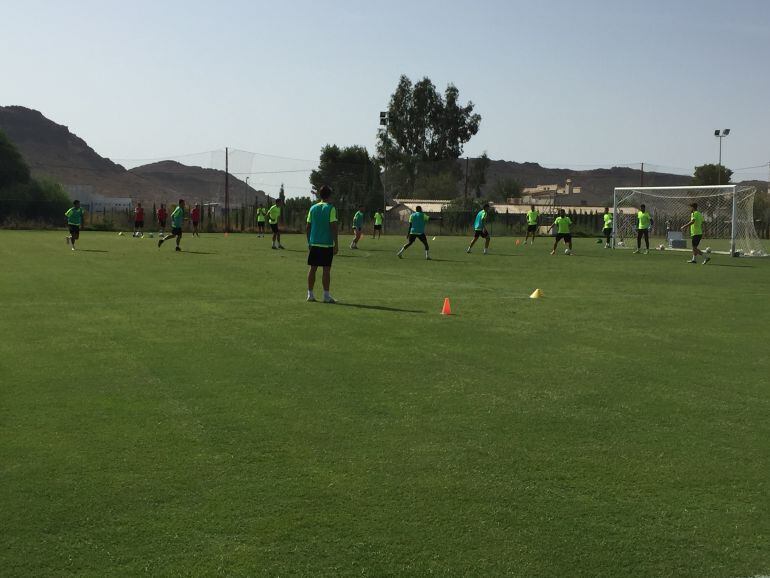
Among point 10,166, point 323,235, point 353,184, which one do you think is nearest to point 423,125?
point 353,184

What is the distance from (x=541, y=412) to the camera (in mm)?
6418

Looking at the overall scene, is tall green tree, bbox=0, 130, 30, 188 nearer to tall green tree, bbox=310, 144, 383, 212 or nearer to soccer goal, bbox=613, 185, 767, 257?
tall green tree, bbox=310, 144, 383, 212

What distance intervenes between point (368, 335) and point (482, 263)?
50.4 feet

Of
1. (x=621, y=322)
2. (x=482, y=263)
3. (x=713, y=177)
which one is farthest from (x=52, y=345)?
(x=713, y=177)

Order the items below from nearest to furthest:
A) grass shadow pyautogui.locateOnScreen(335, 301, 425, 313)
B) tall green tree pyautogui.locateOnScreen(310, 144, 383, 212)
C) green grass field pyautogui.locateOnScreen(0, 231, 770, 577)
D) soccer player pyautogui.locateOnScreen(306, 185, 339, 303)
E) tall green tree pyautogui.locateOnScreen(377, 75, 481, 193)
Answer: green grass field pyautogui.locateOnScreen(0, 231, 770, 577), grass shadow pyautogui.locateOnScreen(335, 301, 425, 313), soccer player pyautogui.locateOnScreen(306, 185, 339, 303), tall green tree pyautogui.locateOnScreen(310, 144, 383, 212), tall green tree pyautogui.locateOnScreen(377, 75, 481, 193)

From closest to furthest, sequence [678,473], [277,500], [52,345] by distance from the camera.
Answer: [277,500] → [678,473] → [52,345]

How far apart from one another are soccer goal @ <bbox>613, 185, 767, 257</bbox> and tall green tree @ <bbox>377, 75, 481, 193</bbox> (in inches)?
1622

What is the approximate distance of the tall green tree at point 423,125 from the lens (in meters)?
88.9

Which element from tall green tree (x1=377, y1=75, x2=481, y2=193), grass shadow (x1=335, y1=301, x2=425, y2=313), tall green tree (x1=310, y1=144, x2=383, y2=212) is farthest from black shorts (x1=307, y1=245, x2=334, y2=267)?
tall green tree (x1=377, y1=75, x2=481, y2=193)

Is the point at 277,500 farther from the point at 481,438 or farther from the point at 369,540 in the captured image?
the point at 481,438

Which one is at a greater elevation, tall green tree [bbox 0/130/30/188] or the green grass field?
tall green tree [bbox 0/130/30/188]

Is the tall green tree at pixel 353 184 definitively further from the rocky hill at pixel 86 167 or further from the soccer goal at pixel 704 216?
the rocky hill at pixel 86 167

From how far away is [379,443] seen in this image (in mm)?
5527

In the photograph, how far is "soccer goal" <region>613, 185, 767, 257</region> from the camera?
115ft
